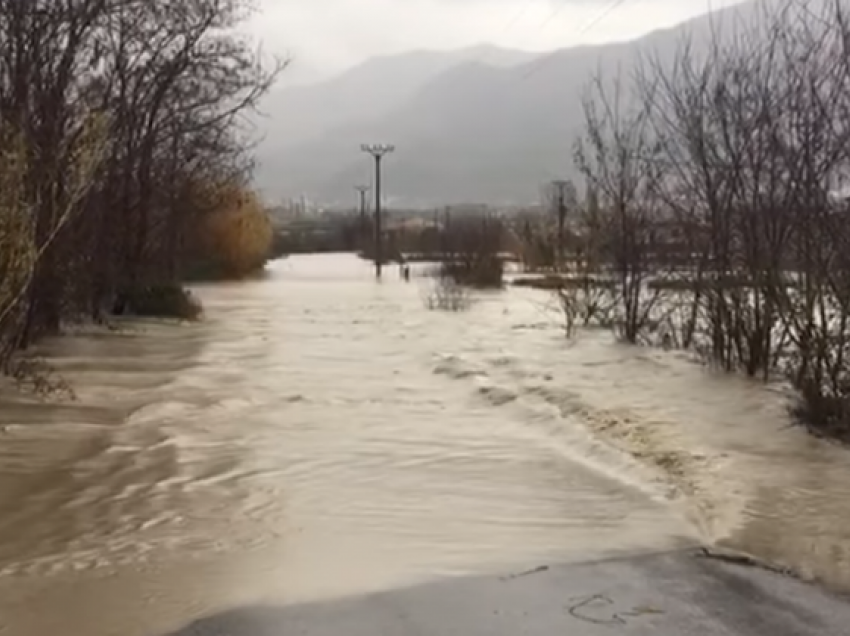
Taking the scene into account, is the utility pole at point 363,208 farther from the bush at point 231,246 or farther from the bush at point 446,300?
the bush at point 446,300

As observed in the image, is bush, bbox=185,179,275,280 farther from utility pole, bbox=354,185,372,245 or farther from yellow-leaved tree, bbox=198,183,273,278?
utility pole, bbox=354,185,372,245

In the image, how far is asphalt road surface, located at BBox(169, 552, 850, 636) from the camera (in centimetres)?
569

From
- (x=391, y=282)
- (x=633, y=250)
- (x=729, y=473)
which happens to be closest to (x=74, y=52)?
(x=633, y=250)

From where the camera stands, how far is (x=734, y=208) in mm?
16859

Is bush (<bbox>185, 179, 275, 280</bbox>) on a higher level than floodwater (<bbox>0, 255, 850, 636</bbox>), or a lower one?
higher

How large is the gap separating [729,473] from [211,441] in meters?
4.56

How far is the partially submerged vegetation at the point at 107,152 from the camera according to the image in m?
14.4

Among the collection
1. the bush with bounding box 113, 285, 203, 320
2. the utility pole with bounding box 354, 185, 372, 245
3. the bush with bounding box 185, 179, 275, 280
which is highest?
the utility pole with bounding box 354, 185, 372, 245

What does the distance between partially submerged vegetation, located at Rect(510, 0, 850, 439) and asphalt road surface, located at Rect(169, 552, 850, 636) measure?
17.9ft

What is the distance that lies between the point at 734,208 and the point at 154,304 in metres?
17.0

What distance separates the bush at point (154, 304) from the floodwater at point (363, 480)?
A: 35.9ft

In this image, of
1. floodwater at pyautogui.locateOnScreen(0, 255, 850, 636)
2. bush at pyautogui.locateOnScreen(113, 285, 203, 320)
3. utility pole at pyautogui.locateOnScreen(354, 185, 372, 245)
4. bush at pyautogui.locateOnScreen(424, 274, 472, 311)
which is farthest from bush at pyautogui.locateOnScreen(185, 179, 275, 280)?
floodwater at pyautogui.locateOnScreen(0, 255, 850, 636)

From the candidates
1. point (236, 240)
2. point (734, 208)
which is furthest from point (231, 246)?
point (734, 208)

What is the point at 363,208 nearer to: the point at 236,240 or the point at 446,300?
the point at 236,240
